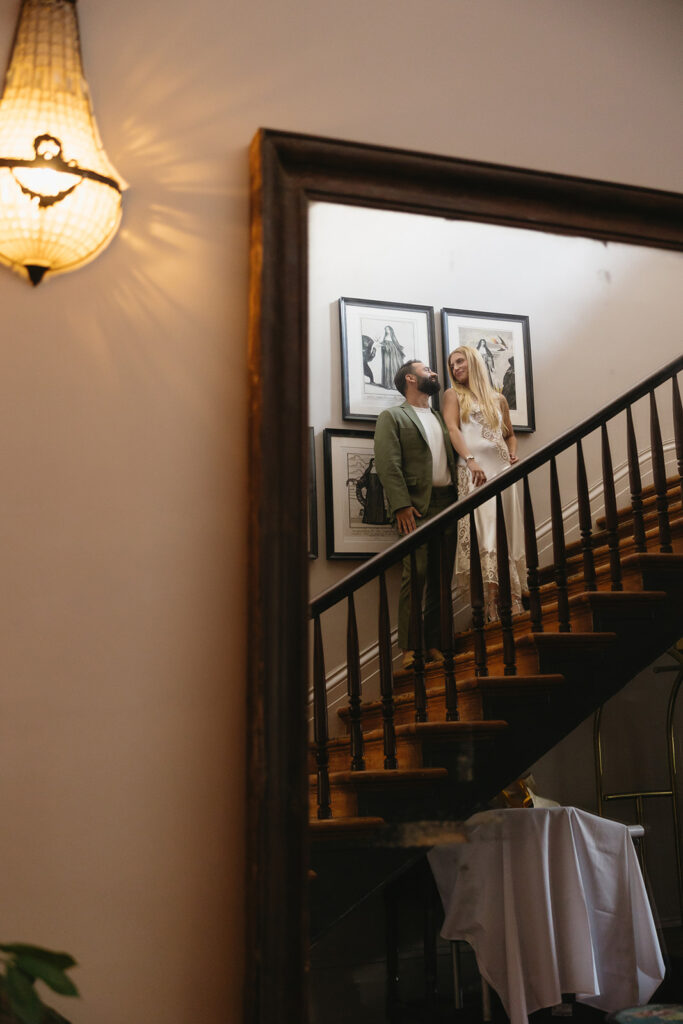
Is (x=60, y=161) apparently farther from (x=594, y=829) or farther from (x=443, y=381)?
(x=594, y=829)

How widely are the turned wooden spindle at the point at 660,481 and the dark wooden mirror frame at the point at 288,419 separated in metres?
0.36

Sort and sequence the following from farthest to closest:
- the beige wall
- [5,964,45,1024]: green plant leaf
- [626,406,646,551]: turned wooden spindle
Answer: [626,406,646,551]: turned wooden spindle
the beige wall
[5,964,45,1024]: green plant leaf

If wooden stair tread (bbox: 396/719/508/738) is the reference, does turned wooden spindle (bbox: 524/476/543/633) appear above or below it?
above

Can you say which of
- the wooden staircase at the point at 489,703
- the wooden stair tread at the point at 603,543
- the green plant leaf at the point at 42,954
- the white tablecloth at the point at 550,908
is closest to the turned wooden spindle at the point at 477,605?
the wooden staircase at the point at 489,703

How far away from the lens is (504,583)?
1510 millimetres

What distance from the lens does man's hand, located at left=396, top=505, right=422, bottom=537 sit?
144 centimetres

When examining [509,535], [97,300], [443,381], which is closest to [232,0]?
[97,300]

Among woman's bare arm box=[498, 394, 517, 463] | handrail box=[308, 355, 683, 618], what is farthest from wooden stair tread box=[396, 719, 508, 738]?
woman's bare arm box=[498, 394, 517, 463]

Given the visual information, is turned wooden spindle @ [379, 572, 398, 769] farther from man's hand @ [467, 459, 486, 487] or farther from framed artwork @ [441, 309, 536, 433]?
framed artwork @ [441, 309, 536, 433]

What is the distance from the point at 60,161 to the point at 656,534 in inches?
43.4

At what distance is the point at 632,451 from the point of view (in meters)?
1.58

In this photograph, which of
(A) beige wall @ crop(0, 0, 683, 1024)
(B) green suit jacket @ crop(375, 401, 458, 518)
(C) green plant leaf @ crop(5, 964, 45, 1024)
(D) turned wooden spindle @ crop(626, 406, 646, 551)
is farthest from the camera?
(D) turned wooden spindle @ crop(626, 406, 646, 551)

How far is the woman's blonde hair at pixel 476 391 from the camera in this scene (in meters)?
1.52

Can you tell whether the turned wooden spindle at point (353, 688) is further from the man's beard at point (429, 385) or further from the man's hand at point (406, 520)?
the man's beard at point (429, 385)
